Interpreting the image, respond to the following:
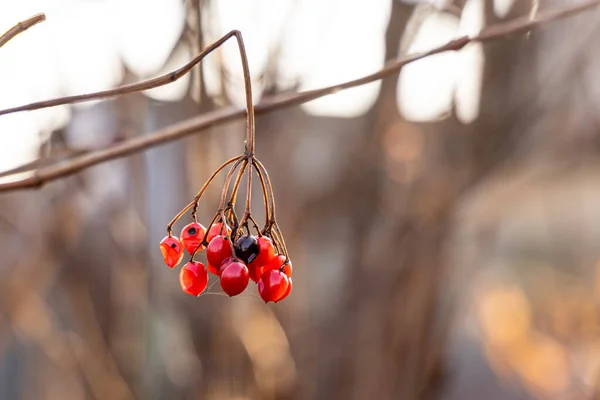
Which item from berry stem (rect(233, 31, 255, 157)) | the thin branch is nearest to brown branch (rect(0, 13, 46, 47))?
the thin branch

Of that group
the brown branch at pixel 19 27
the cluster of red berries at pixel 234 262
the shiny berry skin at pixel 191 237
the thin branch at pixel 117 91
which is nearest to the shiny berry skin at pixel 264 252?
the cluster of red berries at pixel 234 262

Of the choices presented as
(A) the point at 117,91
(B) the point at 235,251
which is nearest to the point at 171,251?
(B) the point at 235,251

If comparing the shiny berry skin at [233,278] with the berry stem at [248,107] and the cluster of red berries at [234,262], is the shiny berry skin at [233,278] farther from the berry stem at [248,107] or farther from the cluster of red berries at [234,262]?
the berry stem at [248,107]

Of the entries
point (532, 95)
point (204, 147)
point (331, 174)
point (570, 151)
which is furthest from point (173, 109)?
point (570, 151)

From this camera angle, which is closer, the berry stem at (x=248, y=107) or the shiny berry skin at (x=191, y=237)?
the berry stem at (x=248, y=107)

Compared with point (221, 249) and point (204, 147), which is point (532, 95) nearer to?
point (204, 147)

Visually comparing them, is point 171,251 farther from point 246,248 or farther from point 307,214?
point 307,214

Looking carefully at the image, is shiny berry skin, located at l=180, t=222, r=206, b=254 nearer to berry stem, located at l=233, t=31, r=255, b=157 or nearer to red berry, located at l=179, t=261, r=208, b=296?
red berry, located at l=179, t=261, r=208, b=296
